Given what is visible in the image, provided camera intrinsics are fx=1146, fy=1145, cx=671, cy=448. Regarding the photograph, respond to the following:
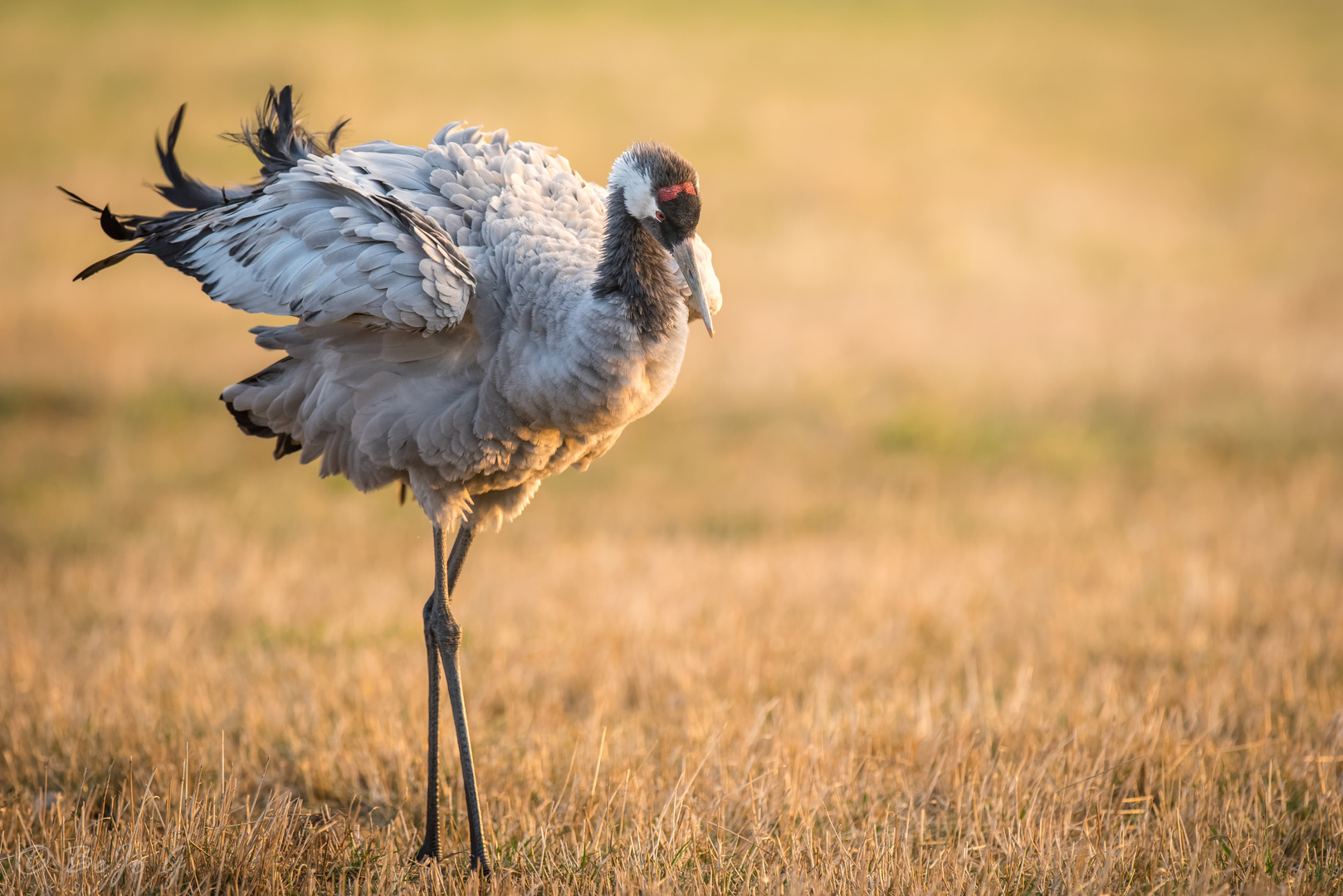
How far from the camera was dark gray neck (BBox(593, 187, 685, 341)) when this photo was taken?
12.0 ft

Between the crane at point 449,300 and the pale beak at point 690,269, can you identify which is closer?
the pale beak at point 690,269

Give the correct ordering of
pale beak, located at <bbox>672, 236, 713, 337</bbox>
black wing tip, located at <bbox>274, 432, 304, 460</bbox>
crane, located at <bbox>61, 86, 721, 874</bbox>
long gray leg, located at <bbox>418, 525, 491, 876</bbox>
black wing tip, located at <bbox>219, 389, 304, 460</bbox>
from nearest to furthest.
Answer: pale beak, located at <bbox>672, 236, 713, 337</bbox>, crane, located at <bbox>61, 86, 721, 874</bbox>, long gray leg, located at <bbox>418, 525, 491, 876</bbox>, black wing tip, located at <bbox>219, 389, 304, 460</bbox>, black wing tip, located at <bbox>274, 432, 304, 460</bbox>

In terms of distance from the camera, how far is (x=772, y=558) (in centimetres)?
817

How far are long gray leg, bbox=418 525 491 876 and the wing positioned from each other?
93 cm

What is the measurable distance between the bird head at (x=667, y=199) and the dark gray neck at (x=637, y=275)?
0.11 feet

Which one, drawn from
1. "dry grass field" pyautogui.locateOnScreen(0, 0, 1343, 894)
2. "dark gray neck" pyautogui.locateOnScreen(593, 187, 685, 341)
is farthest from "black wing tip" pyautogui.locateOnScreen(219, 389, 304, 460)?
"dark gray neck" pyautogui.locateOnScreen(593, 187, 685, 341)

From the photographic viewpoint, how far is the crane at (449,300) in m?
3.67

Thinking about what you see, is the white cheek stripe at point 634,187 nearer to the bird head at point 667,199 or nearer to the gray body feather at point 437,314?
the bird head at point 667,199

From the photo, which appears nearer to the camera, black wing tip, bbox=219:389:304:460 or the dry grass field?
the dry grass field

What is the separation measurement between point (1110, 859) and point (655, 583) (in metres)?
4.23

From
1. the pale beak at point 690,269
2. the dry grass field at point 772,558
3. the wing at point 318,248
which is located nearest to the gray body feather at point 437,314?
the wing at point 318,248

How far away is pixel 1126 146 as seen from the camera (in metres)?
24.6

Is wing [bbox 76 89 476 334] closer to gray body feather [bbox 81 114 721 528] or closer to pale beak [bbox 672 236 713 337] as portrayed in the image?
gray body feather [bbox 81 114 721 528]

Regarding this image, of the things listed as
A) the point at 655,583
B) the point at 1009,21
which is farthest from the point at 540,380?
the point at 1009,21
